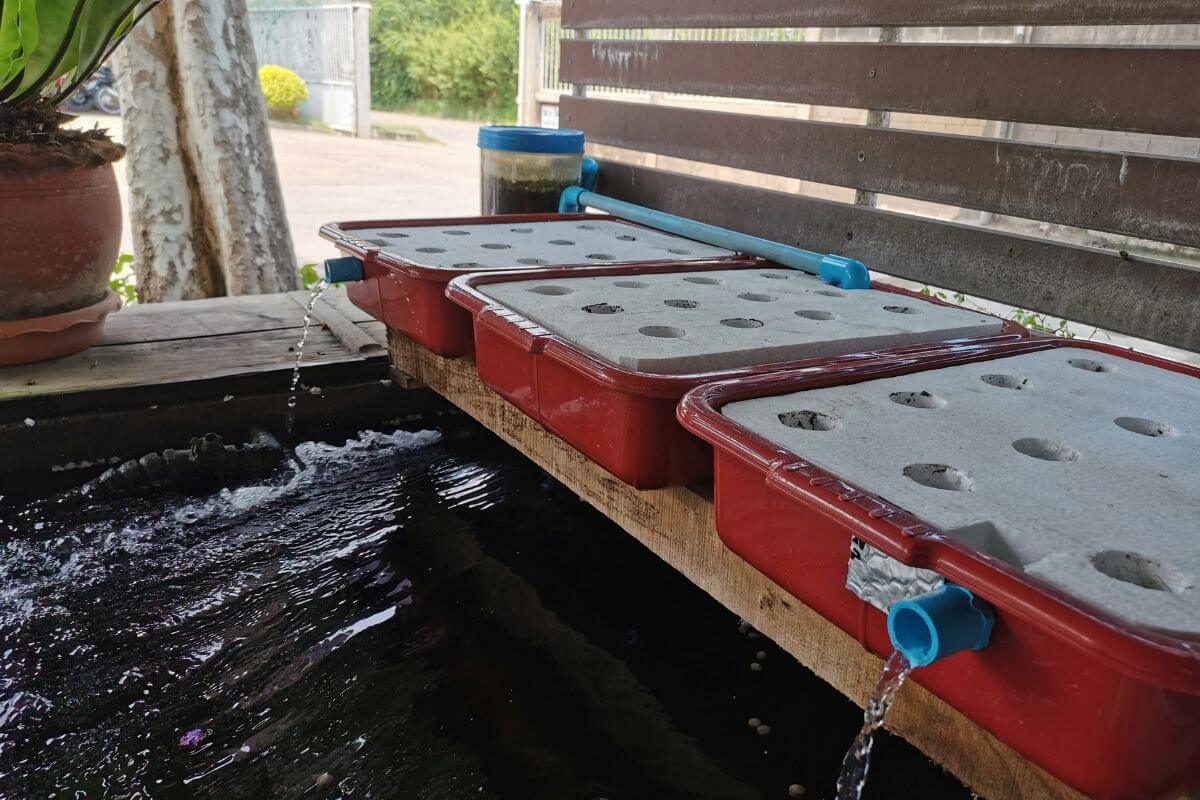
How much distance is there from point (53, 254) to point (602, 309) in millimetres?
1775

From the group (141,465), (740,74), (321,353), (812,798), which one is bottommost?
(812,798)

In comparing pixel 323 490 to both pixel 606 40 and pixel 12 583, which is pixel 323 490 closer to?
pixel 12 583

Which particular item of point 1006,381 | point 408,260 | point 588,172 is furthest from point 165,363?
point 1006,381

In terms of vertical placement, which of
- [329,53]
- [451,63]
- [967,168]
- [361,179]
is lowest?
[361,179]

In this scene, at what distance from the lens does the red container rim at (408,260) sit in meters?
2.09

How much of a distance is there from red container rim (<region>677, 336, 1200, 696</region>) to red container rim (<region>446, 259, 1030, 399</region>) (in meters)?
0.07

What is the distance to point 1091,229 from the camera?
7.57 feet

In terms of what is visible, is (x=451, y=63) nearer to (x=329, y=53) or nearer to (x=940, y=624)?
(x=329, y=53)

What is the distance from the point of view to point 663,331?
1.70m

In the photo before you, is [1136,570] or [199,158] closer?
[1136,570]

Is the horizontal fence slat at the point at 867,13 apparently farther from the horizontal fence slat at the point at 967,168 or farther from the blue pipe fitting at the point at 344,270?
the blue pipe fitting at the point at 344,270

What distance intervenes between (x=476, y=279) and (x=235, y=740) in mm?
1051

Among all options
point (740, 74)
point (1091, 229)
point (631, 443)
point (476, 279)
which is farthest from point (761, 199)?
point (631, 443)

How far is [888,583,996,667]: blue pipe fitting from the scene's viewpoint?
2.97 ft
